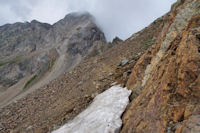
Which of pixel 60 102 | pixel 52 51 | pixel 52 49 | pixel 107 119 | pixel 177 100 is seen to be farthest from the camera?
pixel 52 49

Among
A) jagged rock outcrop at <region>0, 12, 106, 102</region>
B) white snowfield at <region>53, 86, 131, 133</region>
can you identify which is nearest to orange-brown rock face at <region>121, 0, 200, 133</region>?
white snowfield at <region>53, 86, 131, 133</region>

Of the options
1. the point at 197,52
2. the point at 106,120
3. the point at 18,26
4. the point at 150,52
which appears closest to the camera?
the point at 197,52

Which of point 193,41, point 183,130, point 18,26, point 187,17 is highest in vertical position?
point 18,26

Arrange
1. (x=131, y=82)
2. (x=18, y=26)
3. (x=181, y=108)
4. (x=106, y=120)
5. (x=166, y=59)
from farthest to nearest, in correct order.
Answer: (x=18, y=26) → (x=131, y=82) → (x=106, y=120) → (x=166, y=59) → (x=181, y=108)

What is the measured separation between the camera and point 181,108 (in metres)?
4.09

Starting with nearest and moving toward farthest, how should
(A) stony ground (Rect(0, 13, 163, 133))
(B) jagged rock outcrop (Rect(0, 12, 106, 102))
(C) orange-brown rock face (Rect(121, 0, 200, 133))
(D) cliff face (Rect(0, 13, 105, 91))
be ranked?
(C) orange-brown rock face (Rect(121, 0, 200, 133)) < (A) stony ground (Rect(0, 13, 163, 133)) < (B) jagged rock outcrop (Rect(0, 12, 106, 102)) < (D) cliff face (Rect(0, 13, 105, 91))

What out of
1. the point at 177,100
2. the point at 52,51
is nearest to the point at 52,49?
the point at 52,51

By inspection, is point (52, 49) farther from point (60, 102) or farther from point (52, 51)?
point (60, 102)

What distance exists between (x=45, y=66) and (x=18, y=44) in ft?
225

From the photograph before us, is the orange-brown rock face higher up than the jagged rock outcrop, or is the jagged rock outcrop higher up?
the jagged rock outcrop

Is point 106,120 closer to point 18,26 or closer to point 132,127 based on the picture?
point 132,127

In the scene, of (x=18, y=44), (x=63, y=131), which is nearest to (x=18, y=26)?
(x=18, y=44)

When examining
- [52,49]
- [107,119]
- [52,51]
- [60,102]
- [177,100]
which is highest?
[52,49]

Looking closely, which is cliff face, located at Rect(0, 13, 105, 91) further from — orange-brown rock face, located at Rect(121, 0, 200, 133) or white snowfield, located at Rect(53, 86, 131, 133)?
orange-brown rock face, located at Rect(121, 0, 200, 133)
